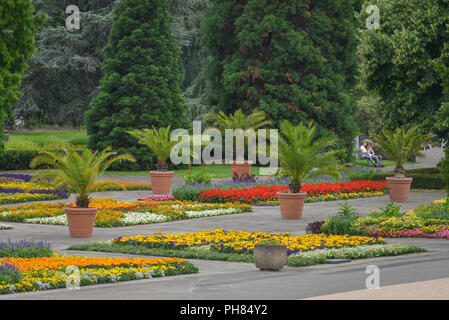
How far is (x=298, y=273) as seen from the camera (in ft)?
43.0

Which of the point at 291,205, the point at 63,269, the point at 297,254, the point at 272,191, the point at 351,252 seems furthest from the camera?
the point at 272,191

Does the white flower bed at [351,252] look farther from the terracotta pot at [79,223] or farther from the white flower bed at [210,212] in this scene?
the white flower bed at [210,212]

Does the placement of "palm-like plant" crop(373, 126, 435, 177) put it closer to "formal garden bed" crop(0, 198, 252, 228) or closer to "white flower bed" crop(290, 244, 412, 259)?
"formal garden bed" crop(0, 198, 252, 228)

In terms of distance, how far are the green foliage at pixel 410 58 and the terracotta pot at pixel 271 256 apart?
1860cm

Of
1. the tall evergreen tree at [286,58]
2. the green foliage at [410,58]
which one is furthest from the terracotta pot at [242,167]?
the tall evergreen tree at [286,58]

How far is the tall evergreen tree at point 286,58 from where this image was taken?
Answer: 44.7 meters

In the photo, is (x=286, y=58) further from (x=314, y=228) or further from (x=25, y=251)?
(x=25, y=251)

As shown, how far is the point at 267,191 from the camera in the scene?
1057 inches

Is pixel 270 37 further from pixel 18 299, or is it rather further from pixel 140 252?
pixel 18 299

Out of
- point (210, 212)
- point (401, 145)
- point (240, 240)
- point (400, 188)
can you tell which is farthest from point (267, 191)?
point (240, 240)

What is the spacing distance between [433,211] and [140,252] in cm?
845

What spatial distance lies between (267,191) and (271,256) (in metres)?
13.8

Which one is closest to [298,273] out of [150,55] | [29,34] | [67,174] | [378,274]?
[378,274]

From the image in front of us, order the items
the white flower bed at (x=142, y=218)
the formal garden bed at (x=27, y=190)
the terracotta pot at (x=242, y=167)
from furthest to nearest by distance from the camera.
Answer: the terracotta pot at (x=242, y=167)
the formal garden bed at (x=27, y=190)
the white flower bed at (x=142, y=218)
